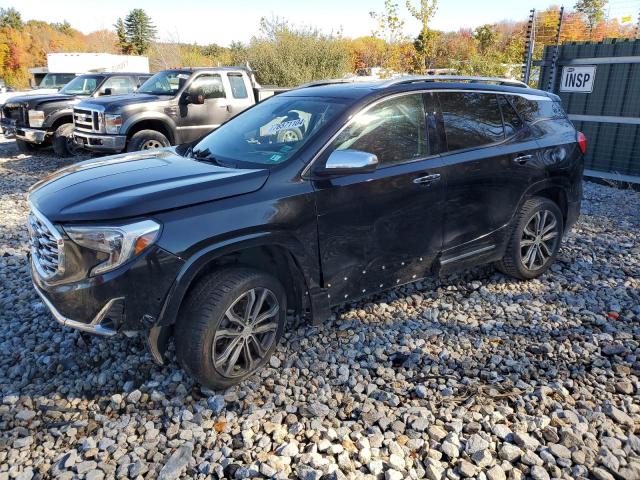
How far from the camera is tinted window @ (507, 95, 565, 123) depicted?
4480 millimetres

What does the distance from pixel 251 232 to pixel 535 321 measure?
8.21 ft

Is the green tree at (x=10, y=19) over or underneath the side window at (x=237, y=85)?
over

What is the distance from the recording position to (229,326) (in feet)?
10.1

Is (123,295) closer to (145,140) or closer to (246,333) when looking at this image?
(246,333)

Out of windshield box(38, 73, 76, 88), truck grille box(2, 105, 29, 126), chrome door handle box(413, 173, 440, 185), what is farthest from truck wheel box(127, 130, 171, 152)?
windshield box(38, 73, 76, 88)

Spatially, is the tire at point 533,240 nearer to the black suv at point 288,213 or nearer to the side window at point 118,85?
the black suv at point 288,213

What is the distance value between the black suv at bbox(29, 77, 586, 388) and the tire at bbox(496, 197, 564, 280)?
0.02m

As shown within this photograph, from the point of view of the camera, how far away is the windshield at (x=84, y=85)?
12531 mm

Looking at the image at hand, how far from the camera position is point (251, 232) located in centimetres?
295

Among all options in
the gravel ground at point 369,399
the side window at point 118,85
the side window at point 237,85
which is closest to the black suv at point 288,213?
the gravel ground at point 369,399

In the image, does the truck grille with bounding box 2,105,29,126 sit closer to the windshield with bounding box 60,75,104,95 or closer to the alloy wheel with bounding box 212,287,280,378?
the windshield with bounding box 60,75,104,95

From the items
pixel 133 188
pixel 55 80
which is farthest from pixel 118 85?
pixel 133 188

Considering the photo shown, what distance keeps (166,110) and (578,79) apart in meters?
7.69

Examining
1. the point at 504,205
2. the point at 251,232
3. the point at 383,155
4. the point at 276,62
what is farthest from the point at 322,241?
the point at 276,62
